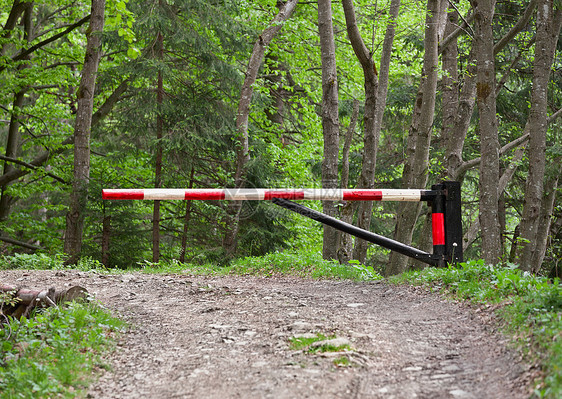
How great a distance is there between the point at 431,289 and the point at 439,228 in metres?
1.22

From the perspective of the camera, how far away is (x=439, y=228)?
790cm

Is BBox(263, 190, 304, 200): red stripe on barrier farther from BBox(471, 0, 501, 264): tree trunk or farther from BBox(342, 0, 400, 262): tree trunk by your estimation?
BBox(342, 0, 400, 262): tree trunk

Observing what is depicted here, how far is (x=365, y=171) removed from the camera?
1249 cm

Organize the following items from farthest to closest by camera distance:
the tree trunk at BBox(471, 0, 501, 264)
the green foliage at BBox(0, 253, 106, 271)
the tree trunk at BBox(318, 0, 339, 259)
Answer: the tree trunk at BBox(318, 0, 339, 259) < the green foliage at BBox(0, 253, 106, 271) < the tree trunk at BBox(471, 0, 501, 264)

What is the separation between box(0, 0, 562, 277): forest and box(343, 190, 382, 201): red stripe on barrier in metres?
2.57

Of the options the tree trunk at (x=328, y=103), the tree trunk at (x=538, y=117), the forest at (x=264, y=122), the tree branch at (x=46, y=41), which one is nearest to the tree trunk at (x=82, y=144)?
the forest at (x=264, y=122)

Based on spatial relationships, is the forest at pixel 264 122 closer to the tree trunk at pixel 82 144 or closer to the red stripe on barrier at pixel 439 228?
the tree trunk at pixel 82 144

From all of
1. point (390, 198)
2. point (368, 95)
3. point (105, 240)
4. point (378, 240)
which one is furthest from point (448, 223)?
point (105, 240)

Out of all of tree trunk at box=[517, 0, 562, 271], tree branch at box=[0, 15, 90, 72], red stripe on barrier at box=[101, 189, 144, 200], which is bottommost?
red stripe on barrier at box=[101, 189, 144, 200]

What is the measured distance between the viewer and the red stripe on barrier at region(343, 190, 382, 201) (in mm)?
8039

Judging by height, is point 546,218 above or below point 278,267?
above

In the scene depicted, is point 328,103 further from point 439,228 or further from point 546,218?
point 546,218

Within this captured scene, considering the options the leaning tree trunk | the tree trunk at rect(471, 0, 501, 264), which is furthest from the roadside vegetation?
the leaning tree trunk

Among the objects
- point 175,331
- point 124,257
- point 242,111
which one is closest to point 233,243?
point 242,111
